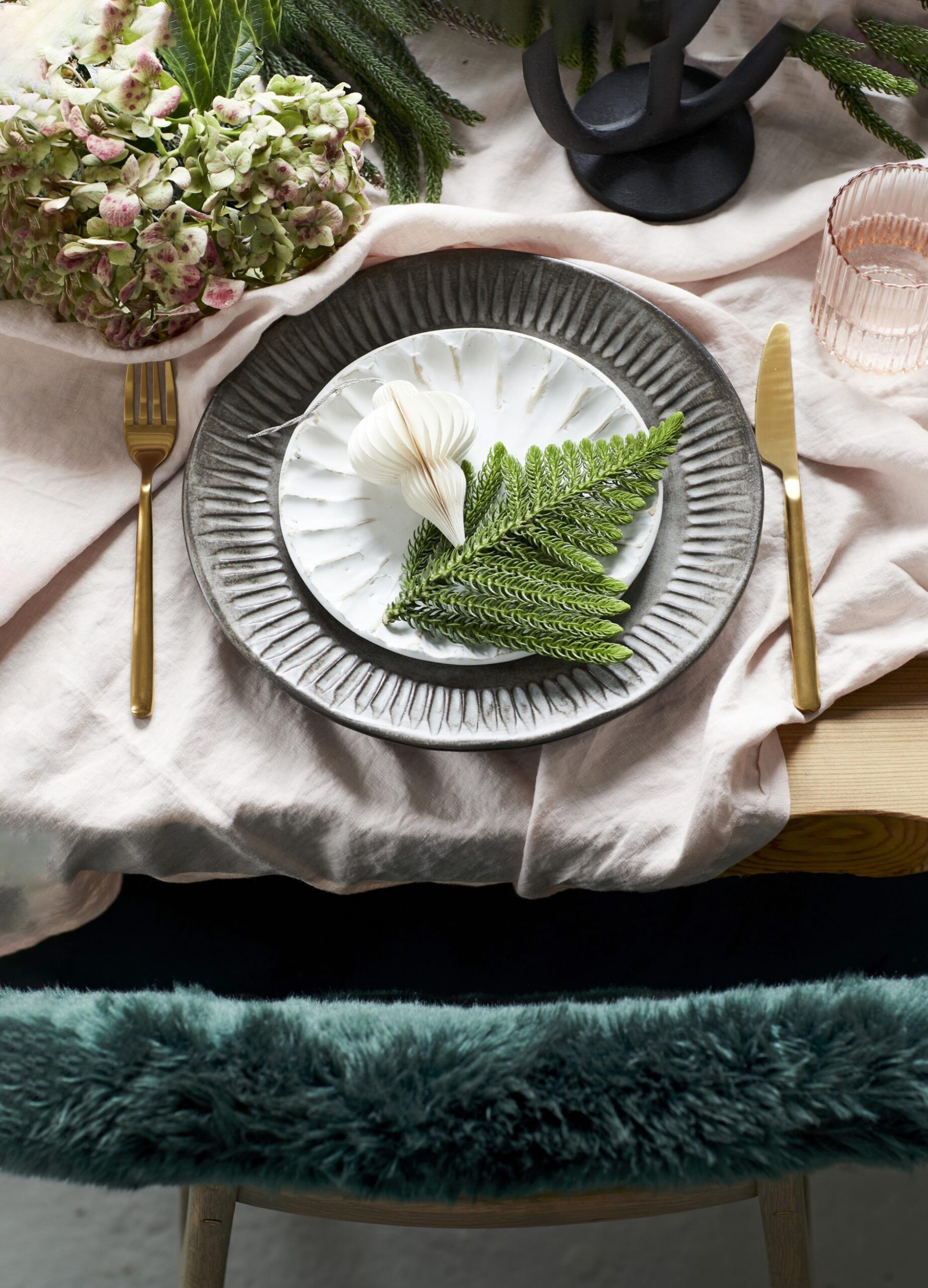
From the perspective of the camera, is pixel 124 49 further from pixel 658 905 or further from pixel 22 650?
pixel 658 905

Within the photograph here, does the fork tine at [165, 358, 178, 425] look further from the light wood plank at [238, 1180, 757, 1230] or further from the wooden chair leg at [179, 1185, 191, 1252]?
the wooden chair leg at [179, 1185, 191, 1252]

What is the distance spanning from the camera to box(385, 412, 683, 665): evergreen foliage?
526 mm

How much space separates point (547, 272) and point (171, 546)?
0.29m

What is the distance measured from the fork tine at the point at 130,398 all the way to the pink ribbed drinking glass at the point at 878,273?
432 mm

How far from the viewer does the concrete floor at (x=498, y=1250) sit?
1.00 m

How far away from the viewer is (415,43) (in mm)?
750

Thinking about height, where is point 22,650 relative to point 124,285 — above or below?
below

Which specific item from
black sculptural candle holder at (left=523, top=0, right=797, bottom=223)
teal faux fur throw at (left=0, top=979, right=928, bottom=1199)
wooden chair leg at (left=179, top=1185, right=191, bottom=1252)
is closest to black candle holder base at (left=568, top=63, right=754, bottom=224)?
black sculptural candle holder at (left=523, top=0, right=797, bottom=223)

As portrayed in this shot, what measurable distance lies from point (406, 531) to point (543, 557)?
0.08 metres

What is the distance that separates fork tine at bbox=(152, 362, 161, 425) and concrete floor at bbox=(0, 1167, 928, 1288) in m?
0.83

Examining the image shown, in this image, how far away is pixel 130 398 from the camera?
0.61 meters

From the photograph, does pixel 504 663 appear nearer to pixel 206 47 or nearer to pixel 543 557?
pixel 543 557

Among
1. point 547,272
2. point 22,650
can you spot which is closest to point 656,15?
point 547,272

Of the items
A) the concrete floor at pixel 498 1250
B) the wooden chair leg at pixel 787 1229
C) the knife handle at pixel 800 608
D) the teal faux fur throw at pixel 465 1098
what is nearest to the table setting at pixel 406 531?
the knife handle at pixel 800 608
